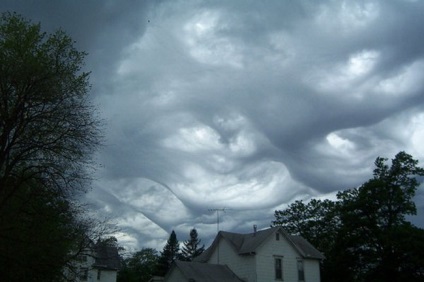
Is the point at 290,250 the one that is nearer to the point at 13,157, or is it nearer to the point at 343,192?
the point at 343,192

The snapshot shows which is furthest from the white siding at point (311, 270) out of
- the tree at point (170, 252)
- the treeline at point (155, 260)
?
the tree at point (170, 252)

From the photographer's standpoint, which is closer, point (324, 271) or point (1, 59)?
point (1, 59)

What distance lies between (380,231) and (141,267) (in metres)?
51.4

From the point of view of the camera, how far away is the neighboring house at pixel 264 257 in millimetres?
44344

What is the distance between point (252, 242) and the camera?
46125 mm

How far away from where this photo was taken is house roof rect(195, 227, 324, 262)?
45.2m

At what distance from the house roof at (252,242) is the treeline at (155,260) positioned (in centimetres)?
2134

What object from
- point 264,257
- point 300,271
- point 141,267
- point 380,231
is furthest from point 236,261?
point 141,267

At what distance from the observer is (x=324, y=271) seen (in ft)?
194

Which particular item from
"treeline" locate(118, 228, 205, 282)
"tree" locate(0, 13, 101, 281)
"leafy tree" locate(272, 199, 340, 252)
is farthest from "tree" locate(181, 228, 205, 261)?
"tree" locate(0, 13, 101, 281)

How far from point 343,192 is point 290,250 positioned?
12619 millimetres

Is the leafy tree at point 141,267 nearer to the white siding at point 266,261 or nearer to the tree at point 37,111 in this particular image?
the white siding at point 266,261

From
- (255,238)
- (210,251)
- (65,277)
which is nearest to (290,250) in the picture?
(255,238)

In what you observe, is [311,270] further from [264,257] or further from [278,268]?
[264,257]
